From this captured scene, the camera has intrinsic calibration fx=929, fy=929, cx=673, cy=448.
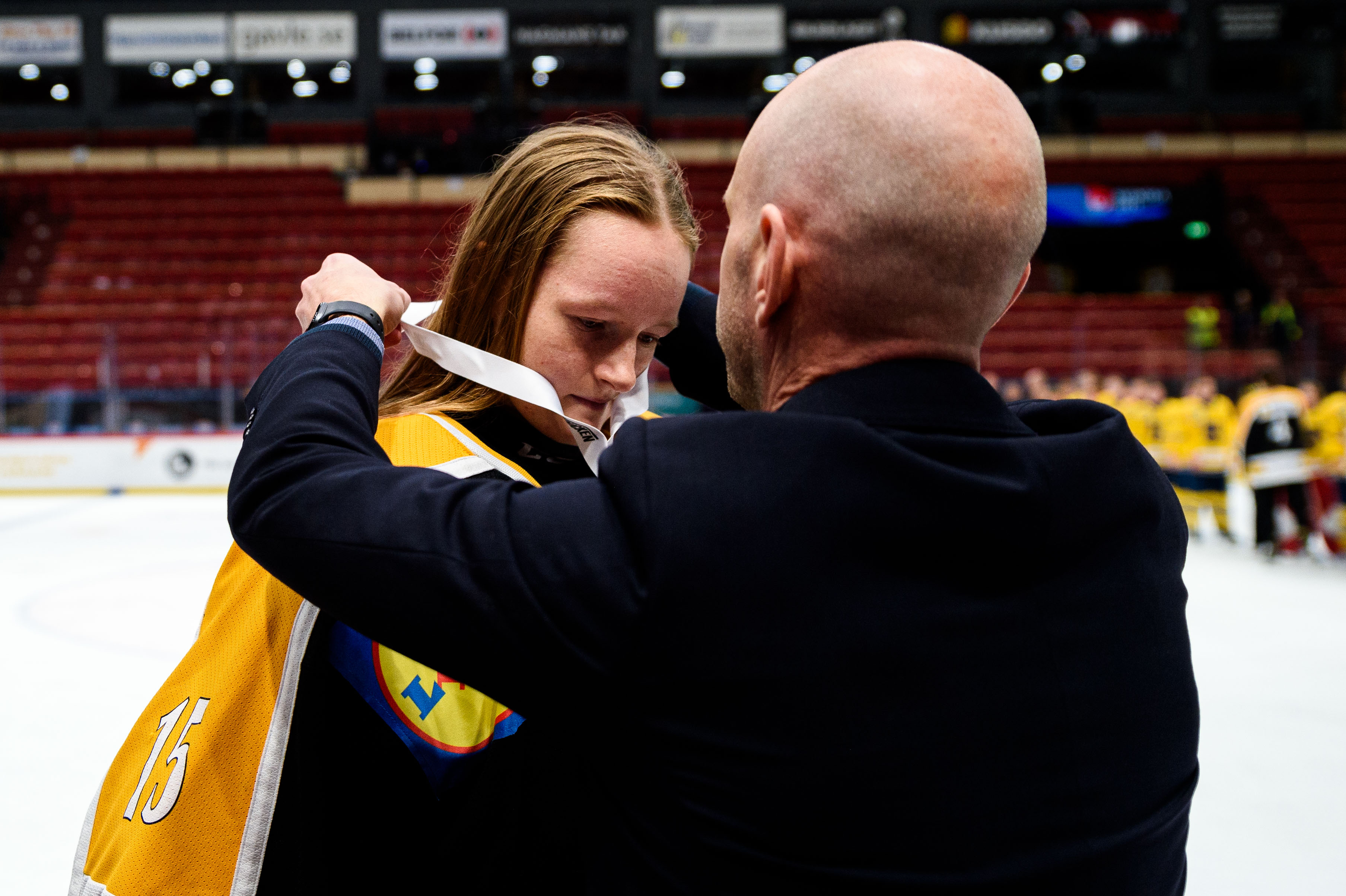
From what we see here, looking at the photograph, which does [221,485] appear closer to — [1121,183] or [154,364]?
[154,364]

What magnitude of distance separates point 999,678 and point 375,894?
0.63 metres

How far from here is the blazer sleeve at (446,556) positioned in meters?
Result: 0.54

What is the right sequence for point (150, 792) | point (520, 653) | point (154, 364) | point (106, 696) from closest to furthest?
point (520, 653), point (150, 792), point (106, 696), point (154, 364)

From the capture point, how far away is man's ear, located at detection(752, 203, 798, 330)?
2.13 ft

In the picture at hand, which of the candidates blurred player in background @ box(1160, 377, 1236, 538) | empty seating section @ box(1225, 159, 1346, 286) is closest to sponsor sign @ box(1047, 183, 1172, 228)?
empty seating section @ box(1225, 159, 1346, 286)

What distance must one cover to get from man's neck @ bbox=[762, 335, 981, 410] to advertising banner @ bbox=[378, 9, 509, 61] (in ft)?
51.7

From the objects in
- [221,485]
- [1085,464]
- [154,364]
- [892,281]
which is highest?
[892,281]

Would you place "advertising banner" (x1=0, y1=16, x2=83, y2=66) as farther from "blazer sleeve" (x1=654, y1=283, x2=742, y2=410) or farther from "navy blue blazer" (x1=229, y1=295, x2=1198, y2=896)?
"navy blue blazer" (x1=229, y1=295, x2=1198, y2=896)

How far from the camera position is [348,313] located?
76 cm


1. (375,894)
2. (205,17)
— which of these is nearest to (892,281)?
(375,894)

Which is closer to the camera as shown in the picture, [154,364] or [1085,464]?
[1085,464]

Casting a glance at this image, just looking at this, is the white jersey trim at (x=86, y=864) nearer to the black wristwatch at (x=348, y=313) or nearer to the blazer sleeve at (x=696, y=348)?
the black wristwatch at (x=348, y=313)

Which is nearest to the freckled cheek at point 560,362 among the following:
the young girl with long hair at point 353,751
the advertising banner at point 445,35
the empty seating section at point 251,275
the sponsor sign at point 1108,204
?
the young girl with long hair at point 353,751

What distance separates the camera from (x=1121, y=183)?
53.2 feet
